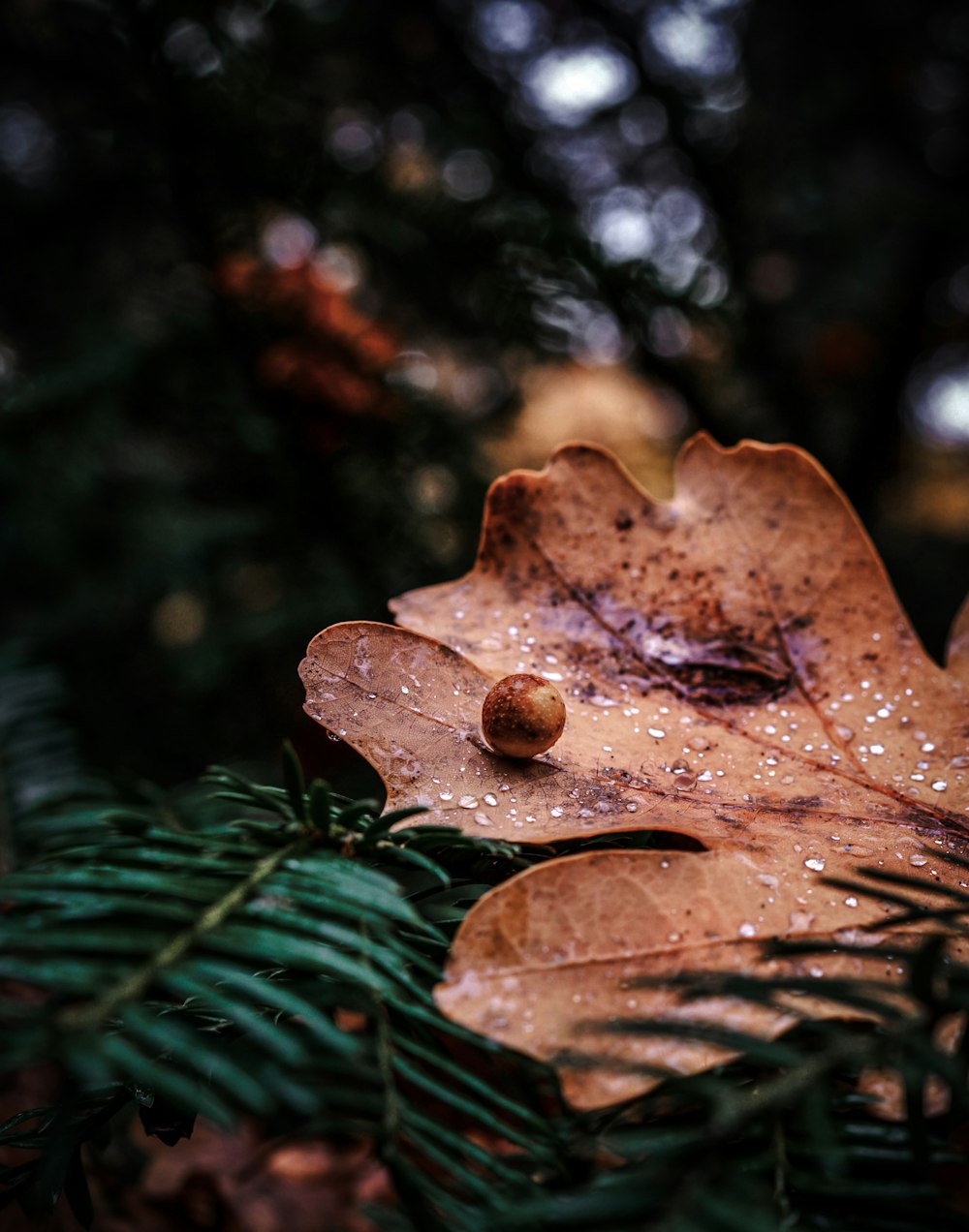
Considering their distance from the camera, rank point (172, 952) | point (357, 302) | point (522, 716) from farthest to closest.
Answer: point (357, 302)
point (522, 716)
point (172, 952)

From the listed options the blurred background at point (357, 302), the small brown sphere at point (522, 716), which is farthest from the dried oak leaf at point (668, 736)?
the blurred background at point (357, 302)

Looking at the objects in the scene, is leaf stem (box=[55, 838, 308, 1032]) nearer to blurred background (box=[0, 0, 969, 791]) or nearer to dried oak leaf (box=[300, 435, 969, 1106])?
dried oak leaf (box=[300, 435, 969, 1106])

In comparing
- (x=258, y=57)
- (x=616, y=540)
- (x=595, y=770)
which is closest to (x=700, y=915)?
(x=595, y=770)

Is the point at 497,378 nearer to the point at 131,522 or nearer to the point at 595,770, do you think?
the point at 131,522

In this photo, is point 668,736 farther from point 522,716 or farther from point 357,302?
point 357,302

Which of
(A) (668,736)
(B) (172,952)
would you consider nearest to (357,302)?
(A) (668,736)

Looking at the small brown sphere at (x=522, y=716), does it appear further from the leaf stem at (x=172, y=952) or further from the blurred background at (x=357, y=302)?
the blurred background at (x=357, y=302)
